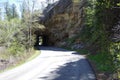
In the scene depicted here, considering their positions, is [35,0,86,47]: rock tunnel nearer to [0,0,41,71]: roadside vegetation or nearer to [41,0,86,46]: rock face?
[41,0,86,46]: rock face

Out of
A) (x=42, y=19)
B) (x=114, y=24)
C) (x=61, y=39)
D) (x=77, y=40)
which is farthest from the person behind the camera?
(x=42, y=19)

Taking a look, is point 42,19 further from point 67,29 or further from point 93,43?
point 93,43

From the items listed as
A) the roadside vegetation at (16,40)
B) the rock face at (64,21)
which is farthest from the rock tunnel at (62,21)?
the roadside vegetation at (16,40)

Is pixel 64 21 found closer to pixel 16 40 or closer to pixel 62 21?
pixel 62 21

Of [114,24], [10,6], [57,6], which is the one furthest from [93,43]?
[10,6]

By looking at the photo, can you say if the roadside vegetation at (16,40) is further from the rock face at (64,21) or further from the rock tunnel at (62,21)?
the rock tunnel at (62,21)

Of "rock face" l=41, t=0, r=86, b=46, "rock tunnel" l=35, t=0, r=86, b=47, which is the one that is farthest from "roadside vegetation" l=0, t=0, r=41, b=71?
"rock tunnel" l=35, t=0, r=86, b=47

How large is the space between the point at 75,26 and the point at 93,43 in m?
17.8

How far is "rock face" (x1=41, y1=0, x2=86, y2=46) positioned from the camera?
5519 centimetres

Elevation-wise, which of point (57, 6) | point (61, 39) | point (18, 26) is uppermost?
point (57, 6)

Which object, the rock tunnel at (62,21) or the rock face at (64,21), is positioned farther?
the rock tunnel at (62,21)

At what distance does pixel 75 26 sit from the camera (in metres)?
55.9

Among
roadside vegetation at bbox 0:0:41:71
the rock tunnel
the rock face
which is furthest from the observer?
the rock tunnel

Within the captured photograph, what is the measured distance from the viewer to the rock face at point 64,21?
55188 millimetres
